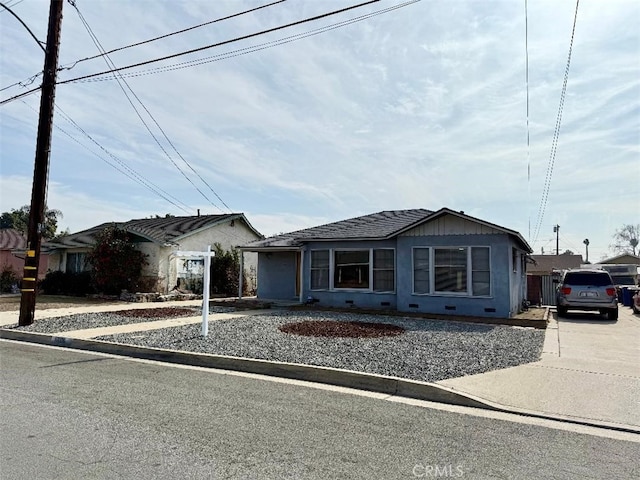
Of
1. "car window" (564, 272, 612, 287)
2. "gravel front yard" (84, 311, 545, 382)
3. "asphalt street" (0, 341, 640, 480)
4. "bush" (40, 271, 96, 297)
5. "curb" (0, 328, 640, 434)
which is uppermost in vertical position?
"car window" (564, 272, 612, 287)

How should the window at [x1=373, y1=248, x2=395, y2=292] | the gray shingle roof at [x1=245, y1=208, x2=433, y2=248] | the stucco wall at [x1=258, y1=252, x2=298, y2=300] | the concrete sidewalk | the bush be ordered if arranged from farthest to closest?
the bush → the stucco wall at [x1=258, y1=252, x2=298, y2=300] → the gray shingle roof at [x1=245, y1=208, x2=433, y2=248] → the window at [x1=373, y1=248, x2=395, y2=292] → the concrete sidewalk

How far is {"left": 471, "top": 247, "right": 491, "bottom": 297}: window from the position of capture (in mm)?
14688

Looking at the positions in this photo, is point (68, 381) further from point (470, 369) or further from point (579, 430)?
point (579, 430)

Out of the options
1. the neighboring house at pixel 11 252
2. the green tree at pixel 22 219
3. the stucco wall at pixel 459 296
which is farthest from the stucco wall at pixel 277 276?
the green tree at pixel 22 219

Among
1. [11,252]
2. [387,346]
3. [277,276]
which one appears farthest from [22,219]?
[387,346]

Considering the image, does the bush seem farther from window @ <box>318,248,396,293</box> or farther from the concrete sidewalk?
the concrete sidewalk

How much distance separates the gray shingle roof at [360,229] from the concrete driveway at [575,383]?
24.5 feet

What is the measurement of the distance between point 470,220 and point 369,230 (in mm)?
4079

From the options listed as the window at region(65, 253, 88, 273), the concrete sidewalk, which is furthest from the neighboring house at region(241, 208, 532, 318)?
the window at region(65, 253, 88, 273)

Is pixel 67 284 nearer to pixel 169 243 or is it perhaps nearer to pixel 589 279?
pixel 169 243

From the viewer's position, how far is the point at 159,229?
25438mm

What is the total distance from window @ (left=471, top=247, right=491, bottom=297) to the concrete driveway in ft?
14.4

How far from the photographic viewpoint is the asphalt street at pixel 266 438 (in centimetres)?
386

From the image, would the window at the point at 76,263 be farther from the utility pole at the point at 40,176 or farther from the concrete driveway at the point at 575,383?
the concrete driveway at the point at 575,383
